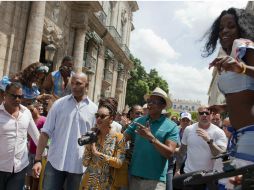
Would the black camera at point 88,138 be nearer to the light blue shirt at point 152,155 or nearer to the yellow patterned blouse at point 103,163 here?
the yellow patterned blouse at point 103,163

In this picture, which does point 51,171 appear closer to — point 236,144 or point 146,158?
point 146,158

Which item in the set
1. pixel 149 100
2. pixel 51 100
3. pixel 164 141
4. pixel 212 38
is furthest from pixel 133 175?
pixel 51 100

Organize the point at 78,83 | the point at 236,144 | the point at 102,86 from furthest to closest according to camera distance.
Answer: the point at 102,86 < the point at 78,83 < the point at 236,144

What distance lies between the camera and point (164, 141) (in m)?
4.41

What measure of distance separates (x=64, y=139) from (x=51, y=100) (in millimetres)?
2332

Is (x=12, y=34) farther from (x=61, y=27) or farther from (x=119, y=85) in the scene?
(x=119, y=85)

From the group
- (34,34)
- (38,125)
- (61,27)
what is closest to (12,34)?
(34,34)

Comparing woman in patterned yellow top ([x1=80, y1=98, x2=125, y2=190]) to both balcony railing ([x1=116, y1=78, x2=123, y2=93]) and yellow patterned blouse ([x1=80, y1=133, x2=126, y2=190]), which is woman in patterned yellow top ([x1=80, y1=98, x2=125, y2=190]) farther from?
balcony railing ([x1=116, y1=78, x2=123, y2=93])

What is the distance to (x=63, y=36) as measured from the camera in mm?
16891

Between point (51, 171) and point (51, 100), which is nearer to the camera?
point (51, 171)

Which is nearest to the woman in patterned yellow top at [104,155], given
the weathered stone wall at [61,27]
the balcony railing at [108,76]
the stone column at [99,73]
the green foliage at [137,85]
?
the weathered stone wall at [61,27]

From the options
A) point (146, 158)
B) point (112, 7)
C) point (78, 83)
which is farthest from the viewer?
point (112, 7)

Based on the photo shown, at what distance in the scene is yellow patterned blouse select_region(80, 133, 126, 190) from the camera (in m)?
4.26

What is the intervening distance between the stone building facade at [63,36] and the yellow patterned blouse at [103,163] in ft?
29.5
